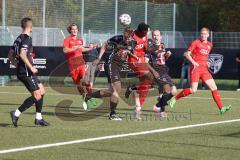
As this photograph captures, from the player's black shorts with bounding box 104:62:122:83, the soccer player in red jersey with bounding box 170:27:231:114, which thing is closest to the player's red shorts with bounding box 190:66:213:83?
the soccer player in red jersey with bounding box 170:27:231:114

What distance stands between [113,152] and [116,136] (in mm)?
1643

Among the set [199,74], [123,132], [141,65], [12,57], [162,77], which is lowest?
[123,132]

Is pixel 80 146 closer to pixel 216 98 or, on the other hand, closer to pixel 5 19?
pixel 216 98

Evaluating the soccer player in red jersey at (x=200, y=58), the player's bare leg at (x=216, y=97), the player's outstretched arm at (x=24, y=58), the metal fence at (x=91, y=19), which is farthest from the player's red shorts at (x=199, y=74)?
the metal fence at (x=91, y=19)

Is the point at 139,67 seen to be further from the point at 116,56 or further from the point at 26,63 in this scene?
the point at 26,63

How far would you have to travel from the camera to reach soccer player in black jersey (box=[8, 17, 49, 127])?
11750 mm

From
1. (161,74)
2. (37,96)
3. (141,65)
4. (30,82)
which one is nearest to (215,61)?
(161,74)

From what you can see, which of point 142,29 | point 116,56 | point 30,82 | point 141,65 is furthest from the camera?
point 141,65

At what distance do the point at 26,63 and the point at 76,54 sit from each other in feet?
15.5

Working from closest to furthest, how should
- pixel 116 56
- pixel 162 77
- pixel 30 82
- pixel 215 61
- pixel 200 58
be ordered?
pixel 30 82
pixel 116 56
pixel 200 58
pixel 162 77
pixel 215 61

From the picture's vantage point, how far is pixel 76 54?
1636cm

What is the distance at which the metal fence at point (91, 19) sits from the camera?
31281 mm

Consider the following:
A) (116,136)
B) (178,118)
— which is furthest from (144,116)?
(116,136)

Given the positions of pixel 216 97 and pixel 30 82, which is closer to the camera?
pixel 30 82
